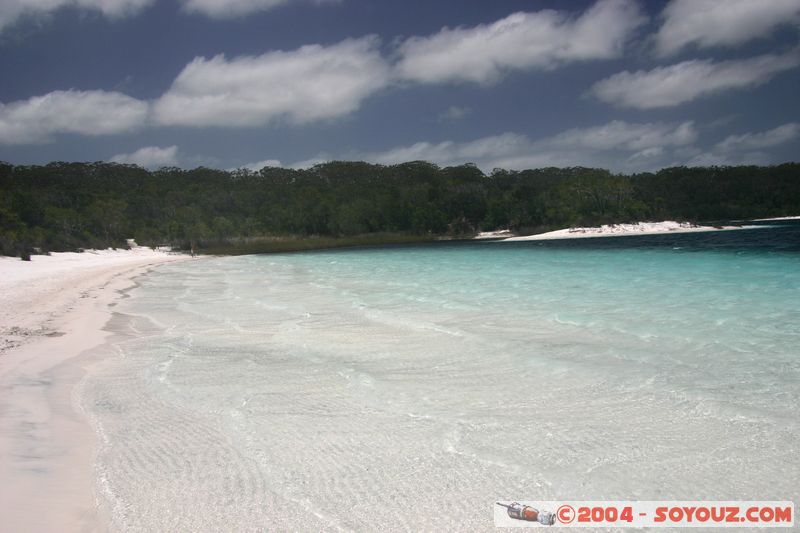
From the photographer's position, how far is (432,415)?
5160 mm

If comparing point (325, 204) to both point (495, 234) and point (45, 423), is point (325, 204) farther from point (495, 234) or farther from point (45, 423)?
point (45, 423)

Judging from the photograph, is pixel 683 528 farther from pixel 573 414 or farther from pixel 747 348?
pixel 747 348

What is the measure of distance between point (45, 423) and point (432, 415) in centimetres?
362

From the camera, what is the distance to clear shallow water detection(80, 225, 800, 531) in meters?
3.55

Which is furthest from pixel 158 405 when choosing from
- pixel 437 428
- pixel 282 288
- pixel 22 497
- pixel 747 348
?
pixel 282 288

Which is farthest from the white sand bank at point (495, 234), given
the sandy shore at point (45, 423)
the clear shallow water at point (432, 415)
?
the sandy shore at point (45, 423)

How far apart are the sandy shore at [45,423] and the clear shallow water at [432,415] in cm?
19

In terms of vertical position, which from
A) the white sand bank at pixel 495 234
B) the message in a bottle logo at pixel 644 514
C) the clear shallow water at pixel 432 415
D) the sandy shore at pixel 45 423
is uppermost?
the white sand bank at pixel 495 234

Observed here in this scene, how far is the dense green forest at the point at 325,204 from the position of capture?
2640 inches

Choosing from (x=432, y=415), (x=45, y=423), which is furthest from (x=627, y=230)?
(x=45, y=423)

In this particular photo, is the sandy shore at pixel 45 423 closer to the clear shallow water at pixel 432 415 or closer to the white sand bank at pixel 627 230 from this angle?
the clear shallow water at pixel 432 415

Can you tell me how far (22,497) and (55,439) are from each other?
1.21 metres

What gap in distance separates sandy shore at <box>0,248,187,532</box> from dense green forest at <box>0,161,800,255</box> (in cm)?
4265

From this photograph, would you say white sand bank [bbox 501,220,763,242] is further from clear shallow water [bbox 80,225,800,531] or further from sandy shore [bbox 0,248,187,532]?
sandy shore [bbox 0,248,187,532]
